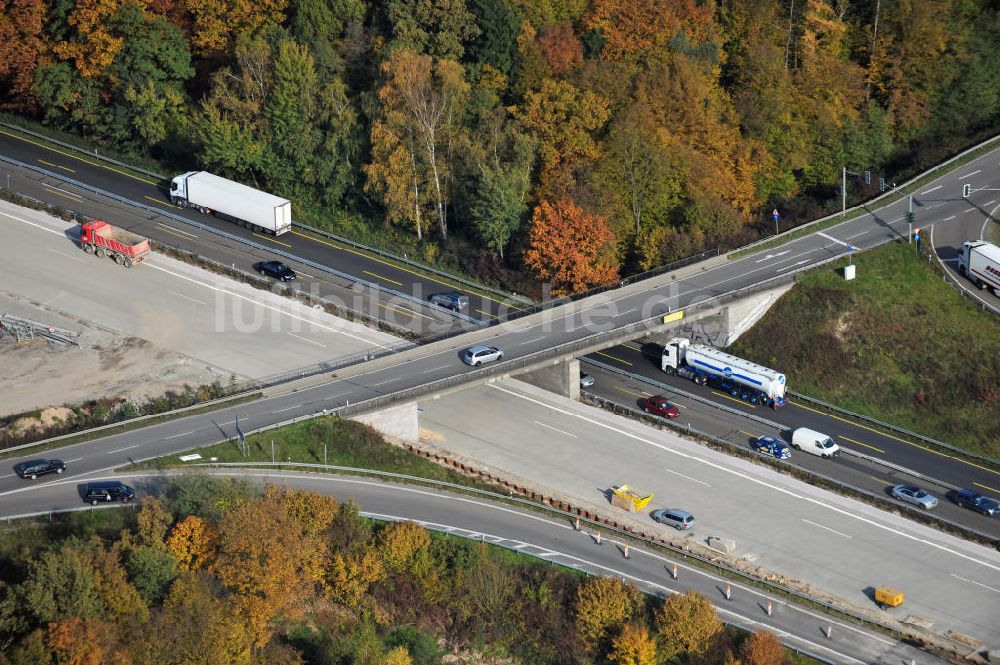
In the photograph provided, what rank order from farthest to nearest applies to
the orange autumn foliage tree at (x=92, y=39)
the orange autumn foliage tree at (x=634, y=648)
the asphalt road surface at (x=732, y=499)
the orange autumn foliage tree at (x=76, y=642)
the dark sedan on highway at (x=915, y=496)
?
the orange autumn foliage tree at (x=92, y=39)
the dark sedan on highway at (x=915, y=496)
the asphalt road surface at (x=732, y=499)
the orange autumn foliage tree at (x=634, y=648)
the orange autumn foliage tree at (x=76, y=642)

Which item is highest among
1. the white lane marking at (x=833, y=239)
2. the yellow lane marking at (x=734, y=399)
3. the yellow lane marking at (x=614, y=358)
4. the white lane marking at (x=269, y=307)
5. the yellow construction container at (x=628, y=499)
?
the white lane marking at (x=833, y=239)

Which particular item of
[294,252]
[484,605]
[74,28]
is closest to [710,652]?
[484,605]

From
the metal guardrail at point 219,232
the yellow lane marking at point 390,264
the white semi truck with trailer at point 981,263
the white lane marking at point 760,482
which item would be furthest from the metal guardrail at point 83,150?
the white semi truck with trailer at point 981,263

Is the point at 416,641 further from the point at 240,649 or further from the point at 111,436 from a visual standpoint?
the point at 111,436

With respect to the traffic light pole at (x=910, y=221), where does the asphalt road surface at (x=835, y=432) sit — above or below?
below

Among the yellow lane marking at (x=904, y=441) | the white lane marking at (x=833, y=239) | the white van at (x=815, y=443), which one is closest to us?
the yellow lane marking at (x=904, y=441)

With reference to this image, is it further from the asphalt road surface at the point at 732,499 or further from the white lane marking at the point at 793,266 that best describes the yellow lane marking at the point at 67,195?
the white lane marking at the point at 793,266
